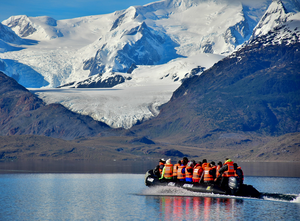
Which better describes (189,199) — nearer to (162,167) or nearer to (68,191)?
(162,167)

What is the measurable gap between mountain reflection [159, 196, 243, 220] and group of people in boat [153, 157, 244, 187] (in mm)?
2736

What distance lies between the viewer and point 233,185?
67.6 m

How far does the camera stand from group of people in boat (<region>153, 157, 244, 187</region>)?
67875mm

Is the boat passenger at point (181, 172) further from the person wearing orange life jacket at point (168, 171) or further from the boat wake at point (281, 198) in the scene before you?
the boat wake at point (281, 198)

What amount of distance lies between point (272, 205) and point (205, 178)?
9.97 metres

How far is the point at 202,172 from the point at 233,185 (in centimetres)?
606

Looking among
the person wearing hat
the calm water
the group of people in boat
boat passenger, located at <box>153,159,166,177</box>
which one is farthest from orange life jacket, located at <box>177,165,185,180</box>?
the person wearing hat

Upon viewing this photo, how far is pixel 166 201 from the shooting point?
71.9 m

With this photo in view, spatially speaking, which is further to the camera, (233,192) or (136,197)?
(136,197)

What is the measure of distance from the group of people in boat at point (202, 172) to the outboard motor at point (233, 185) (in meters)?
0.46

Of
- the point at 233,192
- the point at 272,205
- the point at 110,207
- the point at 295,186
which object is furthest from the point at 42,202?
the point at 295,186

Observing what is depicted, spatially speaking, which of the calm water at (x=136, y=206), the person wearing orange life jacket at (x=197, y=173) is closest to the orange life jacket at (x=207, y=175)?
the person wearing orange life jacket at (x=197, y=173)

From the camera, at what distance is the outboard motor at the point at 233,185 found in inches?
2660

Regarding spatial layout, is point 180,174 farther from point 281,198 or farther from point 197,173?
point 281,198
